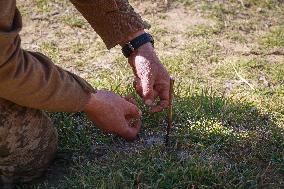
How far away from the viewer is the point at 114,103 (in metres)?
2.60

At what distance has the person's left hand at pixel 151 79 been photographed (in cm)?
269

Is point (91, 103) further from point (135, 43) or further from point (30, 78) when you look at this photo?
point (135, 43)

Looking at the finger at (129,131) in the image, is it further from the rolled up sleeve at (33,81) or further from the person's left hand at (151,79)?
the rolled up sleeve at (33,81)

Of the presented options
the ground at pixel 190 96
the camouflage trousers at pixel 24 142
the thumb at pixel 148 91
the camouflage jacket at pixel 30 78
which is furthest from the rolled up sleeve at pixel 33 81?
the ground at pixel 190 96

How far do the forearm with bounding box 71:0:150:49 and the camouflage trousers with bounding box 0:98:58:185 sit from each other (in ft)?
1.94

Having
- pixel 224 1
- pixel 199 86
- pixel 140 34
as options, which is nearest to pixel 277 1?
pixel 224 1

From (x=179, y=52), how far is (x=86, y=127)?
1.28 meters

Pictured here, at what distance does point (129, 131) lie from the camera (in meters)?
2.83

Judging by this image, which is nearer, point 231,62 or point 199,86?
point 199,86

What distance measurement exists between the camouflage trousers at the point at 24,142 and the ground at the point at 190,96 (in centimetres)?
9

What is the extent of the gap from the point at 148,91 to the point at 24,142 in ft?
2.23

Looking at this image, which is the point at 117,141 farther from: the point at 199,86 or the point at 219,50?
the point at 219,50

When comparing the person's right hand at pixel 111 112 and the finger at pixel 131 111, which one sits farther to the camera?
the finger at pixel 131 111

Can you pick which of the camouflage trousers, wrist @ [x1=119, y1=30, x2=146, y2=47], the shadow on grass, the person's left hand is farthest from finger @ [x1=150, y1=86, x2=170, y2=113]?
the camouflage trousers
